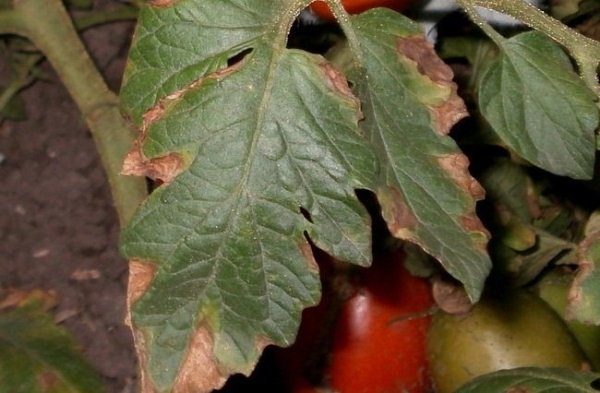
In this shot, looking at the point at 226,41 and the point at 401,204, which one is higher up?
the point at 226,41

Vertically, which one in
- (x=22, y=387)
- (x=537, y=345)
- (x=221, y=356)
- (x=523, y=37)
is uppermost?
(x=523, y=37)

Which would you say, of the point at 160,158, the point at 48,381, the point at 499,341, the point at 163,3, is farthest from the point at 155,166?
the point at 499,341

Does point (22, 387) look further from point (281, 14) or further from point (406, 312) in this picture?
point (281, 14)

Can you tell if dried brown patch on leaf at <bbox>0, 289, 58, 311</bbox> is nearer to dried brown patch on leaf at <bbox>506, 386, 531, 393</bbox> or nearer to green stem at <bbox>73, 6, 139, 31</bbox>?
green stem at <bbox>73, 6, 139, 31</bbox>

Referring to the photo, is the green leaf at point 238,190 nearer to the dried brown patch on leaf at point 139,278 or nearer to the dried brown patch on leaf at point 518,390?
the dried brown patch on leaf at point 139,278

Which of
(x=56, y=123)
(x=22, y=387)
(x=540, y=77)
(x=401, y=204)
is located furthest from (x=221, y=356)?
(x=56, y=123)

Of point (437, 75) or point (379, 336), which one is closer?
point (437, 75)

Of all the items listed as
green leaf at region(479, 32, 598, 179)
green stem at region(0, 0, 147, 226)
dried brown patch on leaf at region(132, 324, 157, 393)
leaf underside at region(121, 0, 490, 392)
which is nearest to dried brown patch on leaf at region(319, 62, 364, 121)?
leaf underside at region(121, 0, 490, 392)

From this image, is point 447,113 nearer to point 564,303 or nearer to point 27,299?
point 564,303
